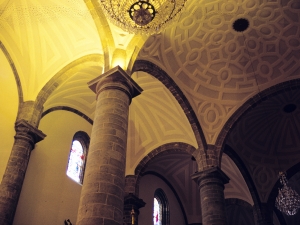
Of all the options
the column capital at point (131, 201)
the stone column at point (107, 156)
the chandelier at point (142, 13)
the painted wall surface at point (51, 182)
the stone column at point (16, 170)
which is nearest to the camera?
the stone column at point (107, 156)

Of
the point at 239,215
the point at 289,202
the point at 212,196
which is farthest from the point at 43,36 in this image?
the point at 239,215

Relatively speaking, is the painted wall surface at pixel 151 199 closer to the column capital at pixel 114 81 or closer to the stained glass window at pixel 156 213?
the stained glass window at pixel 156 213

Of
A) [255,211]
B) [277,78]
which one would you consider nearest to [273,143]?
[255,211]

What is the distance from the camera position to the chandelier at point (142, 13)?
7207 millimetres

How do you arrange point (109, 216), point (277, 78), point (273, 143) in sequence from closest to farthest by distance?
point (109, 216) → point (277, 78) → point (273, 143)

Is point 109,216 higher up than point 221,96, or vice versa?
point 221,96

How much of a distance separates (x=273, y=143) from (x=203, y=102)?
200 inches

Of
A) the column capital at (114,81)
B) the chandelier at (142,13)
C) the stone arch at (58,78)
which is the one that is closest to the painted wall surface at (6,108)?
the stone arch at (58,78)

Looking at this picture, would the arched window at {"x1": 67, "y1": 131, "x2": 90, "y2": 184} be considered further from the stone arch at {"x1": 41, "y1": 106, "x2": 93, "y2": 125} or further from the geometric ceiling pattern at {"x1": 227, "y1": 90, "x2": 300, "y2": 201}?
the geometric ceiling pattern at {"x1": 227, "y1": 90, "x2": 300, "y2": 201}

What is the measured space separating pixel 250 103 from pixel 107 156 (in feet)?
25.9

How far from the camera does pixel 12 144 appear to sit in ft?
33.0

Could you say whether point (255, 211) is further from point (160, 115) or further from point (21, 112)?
point (21, 112)

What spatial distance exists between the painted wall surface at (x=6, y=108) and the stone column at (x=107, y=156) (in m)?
3.64

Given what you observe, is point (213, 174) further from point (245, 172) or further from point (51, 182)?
point (51, 182)
